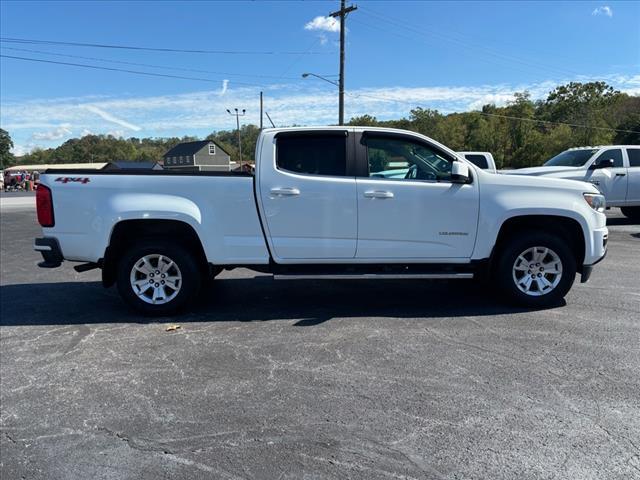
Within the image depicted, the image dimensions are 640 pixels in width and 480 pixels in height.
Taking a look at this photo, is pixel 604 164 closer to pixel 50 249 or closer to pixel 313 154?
pixel 313 154

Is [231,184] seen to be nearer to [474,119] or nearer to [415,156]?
[415,156]

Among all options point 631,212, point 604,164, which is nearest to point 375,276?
point 604,164

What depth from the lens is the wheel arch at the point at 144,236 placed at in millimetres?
5277

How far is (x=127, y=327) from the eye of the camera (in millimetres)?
5141

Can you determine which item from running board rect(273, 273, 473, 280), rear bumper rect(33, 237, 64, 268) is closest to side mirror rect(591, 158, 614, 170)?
running board rect(273, 273, 473, 280)

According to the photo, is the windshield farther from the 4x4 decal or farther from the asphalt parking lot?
the 4x4 decal

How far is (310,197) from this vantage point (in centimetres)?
521

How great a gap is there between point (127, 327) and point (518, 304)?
425cm

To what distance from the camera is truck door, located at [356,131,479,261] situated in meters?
5.24

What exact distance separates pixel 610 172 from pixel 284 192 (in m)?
10.4

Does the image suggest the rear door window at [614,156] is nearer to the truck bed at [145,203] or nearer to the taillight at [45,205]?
the truck bed at [145,203]

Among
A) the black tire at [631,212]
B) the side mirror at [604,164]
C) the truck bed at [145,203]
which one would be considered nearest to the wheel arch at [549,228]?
the truck bed at [145,203]

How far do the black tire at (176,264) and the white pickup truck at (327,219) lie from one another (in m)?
0.01

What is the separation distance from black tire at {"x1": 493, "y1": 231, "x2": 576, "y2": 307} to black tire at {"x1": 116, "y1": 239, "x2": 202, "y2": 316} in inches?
133
